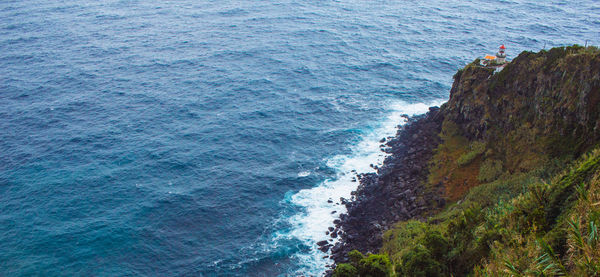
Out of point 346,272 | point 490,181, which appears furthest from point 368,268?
point 490,181

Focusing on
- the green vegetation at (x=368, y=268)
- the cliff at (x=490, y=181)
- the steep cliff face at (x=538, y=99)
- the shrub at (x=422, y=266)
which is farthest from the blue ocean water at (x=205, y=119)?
the steep cliff face at (x=538, y=99)

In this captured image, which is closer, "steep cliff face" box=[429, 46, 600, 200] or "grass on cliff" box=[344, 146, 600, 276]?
"grass on cliff" box=[344, 146, 600, 276]

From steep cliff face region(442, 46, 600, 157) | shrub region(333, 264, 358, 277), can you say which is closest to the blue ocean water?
shrub region(333, 264, 358, 277)

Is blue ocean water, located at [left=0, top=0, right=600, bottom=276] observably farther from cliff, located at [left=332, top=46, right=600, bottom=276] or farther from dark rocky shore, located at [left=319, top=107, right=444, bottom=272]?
cliff, located at [left=332, top=46, right=600, bottom=276]

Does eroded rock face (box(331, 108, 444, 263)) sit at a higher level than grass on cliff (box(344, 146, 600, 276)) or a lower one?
lower

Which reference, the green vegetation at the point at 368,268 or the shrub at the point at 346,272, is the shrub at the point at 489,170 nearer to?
the green vegetation at the point at 368,268
